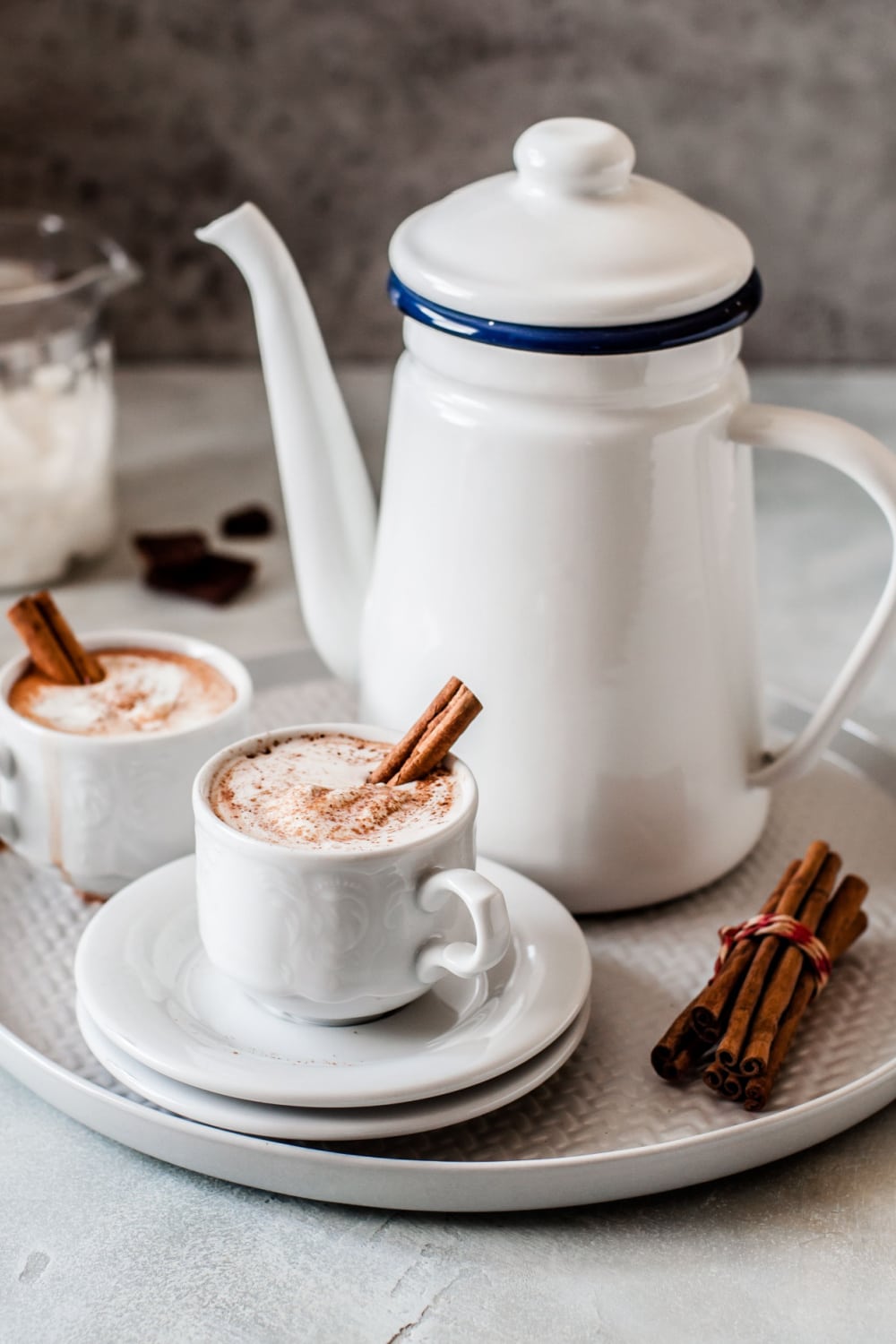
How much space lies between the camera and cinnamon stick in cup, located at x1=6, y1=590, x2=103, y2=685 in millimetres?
743

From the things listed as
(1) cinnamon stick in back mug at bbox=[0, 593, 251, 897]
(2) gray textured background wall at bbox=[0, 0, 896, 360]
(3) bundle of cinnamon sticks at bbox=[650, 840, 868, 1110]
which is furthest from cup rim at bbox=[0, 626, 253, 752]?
(2) gray textured background wall at bbox=[0, 0, 896, 360]

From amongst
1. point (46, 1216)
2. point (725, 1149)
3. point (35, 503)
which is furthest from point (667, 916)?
point (35, 503)

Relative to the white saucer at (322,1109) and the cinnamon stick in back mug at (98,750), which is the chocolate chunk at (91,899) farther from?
the white saucer at (322,1109)

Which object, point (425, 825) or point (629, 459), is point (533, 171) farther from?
point (425, 825)

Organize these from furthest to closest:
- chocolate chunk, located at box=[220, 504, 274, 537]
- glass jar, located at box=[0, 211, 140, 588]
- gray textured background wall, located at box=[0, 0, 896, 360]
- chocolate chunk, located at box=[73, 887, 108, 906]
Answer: gray textured background wall, located at box=[0, 0, 896, 360] → chocolate chunk, located at box=[220, 504, 274, 537] → glass jar, located at box=[0, 211, 140, 588] → chocolate chunk, located at box=[73, 887, 108, 906]

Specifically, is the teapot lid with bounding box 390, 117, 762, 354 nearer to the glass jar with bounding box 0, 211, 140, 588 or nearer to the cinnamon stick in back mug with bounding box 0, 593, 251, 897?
the cinnamon stick in back mug with bounding box 0, 593, 251, 897

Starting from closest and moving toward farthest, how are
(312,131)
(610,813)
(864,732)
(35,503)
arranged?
(610,813) → (864,732) → (35,503) → (312,131)

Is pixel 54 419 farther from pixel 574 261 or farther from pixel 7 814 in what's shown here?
pixel 574 261

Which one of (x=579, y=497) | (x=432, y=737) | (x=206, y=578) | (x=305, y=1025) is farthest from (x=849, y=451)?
(x=206, y=578)

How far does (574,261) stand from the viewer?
62 cm

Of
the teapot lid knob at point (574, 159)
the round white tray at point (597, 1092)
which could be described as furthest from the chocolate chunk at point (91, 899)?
the teapot lid knob at point (574, 159)

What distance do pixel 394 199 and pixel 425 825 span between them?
1.00 metres

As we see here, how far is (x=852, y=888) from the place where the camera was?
714 mm

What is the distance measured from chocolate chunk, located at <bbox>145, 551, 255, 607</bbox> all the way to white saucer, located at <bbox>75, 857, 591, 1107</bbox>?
442 millimetres
